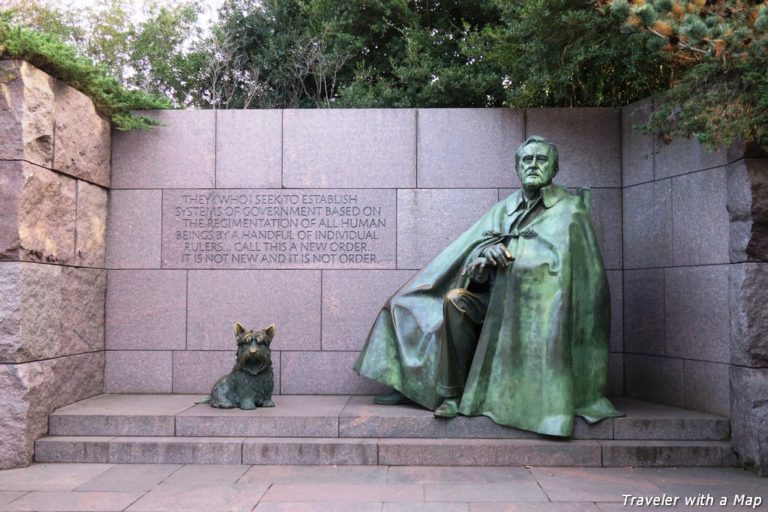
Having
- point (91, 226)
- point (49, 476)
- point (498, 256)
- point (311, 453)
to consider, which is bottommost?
point (49, 476)

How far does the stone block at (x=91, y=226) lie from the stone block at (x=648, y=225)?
5.72 metres

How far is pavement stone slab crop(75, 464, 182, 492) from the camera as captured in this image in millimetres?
5172

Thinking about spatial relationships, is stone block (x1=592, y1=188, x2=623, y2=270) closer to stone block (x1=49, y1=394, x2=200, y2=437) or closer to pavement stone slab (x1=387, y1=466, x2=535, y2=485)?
pavement stone slab (x1=387, y1=466, x2=535, y2=485)

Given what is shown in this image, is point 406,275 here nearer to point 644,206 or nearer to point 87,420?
point 644,206

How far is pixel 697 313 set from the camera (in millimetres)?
6504

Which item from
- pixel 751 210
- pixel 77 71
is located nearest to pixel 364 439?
pixel 751 210

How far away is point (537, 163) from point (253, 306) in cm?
344

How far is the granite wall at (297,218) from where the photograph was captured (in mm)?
7629

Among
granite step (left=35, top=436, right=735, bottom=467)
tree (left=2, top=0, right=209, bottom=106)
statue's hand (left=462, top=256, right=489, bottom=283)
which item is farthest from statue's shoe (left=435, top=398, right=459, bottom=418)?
tree (left=2, top=0, right=209, bottom=106)

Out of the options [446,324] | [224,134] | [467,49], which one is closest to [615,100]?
[467,49]

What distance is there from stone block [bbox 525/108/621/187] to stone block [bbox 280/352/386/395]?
318 centimetres

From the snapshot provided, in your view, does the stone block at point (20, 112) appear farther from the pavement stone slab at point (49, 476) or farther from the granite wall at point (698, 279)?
the granite wall at point (698, 279)

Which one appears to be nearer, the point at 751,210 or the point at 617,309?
the point at 751,210

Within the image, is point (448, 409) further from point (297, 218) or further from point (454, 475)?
point (297, 218)
